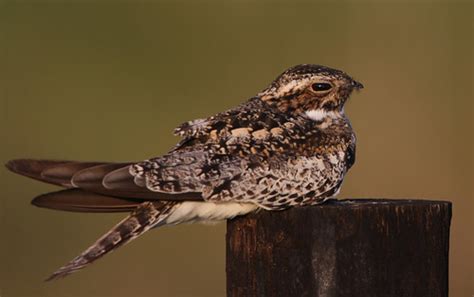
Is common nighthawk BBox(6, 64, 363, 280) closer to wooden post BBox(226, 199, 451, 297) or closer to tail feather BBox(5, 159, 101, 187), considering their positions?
tail feather BBox(5, 159, 101, 187)

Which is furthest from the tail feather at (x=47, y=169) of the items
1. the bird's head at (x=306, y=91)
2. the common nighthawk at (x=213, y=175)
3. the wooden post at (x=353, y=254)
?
the bird's head at (x=306, y=91)

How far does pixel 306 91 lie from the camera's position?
5914 mm

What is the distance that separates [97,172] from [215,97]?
6777 mm

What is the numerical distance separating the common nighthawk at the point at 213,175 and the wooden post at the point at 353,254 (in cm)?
40

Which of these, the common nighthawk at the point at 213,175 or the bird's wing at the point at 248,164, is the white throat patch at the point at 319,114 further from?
the bird's wing at the point at 248,164

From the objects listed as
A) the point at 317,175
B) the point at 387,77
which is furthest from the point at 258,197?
the point at 387,77

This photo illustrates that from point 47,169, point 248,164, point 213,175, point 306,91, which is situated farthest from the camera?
point 306,91

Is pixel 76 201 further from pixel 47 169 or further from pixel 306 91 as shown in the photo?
pixel 306 91

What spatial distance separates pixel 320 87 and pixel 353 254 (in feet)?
5.74

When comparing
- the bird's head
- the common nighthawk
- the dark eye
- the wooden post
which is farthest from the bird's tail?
the dark eye

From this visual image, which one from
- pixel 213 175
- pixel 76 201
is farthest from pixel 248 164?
pixel 76 201

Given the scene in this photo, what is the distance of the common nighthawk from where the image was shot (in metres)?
4.81

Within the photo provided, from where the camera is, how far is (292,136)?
213 inches

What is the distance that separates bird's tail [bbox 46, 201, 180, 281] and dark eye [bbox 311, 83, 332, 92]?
1.36 metres
